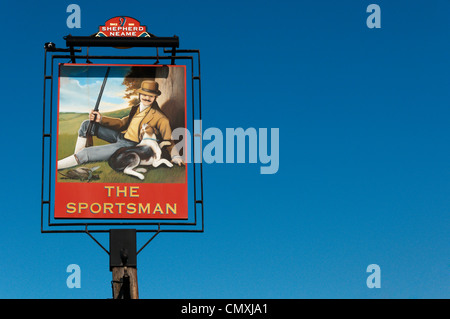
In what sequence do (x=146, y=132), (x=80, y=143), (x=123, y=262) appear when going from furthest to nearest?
(x=146, y=132) → (x=80, y=143) → (x=123, y=262)

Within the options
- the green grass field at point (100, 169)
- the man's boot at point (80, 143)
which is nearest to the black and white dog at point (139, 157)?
the green grass field at point (100, 169)

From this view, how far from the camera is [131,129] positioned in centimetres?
1864

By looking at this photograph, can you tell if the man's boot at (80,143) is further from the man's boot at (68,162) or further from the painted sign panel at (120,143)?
the man's boot at (68,162)

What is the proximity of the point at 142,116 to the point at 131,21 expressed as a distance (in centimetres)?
233

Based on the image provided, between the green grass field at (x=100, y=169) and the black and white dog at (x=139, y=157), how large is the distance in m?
0.10

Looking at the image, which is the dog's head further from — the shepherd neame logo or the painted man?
the shepherd neame logo

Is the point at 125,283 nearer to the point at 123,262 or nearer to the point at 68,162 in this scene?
the point at 123,262

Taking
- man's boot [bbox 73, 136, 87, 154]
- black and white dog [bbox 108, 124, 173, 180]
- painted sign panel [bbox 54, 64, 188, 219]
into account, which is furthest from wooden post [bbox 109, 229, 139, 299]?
man's boot [bbox 73, 136, 87, 154]

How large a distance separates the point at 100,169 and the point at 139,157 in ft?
3.00

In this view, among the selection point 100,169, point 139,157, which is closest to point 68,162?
point 100,169

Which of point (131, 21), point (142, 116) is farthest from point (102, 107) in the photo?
point (131, 21)

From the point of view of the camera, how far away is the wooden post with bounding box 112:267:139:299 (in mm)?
17031

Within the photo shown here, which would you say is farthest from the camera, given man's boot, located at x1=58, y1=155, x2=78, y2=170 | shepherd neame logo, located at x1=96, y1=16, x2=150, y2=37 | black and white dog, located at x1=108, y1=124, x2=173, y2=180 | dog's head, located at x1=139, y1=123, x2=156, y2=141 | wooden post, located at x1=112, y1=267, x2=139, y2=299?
shepherd neame logo, located at x1=96, y1=16, x2=150, y2=37
